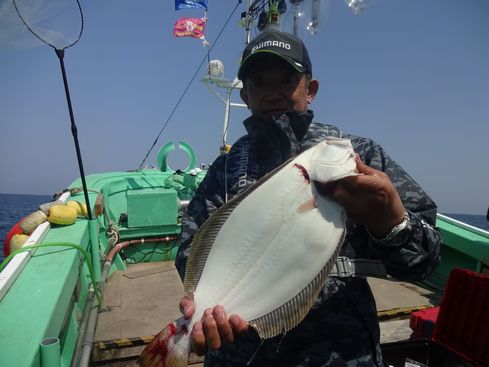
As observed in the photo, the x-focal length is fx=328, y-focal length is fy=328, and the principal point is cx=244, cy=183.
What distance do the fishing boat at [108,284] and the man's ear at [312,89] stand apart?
5.91 feet

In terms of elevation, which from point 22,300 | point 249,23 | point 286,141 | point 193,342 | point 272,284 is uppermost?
point 249,23

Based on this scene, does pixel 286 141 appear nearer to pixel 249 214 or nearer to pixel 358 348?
pixel 249 214

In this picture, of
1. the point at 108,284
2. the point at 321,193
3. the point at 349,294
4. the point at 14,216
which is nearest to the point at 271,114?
the point at 321,193

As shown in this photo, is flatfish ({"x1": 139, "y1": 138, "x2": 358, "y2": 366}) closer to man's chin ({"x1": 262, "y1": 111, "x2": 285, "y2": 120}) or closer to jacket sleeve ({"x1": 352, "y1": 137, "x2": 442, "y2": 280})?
jacket sleeve ({"x1": 352, "y1": 137, "x2": 442, "y2": 280})

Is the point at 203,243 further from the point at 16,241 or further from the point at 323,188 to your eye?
the point at 16,241

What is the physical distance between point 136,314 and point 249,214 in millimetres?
2887

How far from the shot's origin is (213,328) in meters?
1.29

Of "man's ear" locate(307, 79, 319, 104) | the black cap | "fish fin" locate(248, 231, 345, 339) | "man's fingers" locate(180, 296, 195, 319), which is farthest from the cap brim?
"man's fingers" locate(180, 296, 195, 319)

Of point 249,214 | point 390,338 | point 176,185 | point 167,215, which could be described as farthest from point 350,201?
point 176,185

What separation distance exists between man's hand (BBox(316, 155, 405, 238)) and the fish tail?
84 centimetres

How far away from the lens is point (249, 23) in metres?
10.3

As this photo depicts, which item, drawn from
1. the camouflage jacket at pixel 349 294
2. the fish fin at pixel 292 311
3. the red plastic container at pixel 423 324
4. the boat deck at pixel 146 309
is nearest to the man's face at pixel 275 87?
the camouflage jacket at pixel 349 294

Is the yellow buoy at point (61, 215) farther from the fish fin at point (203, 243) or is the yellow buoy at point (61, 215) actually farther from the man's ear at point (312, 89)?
the man's ear at point (312, 89)

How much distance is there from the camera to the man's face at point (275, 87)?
1702 mm
